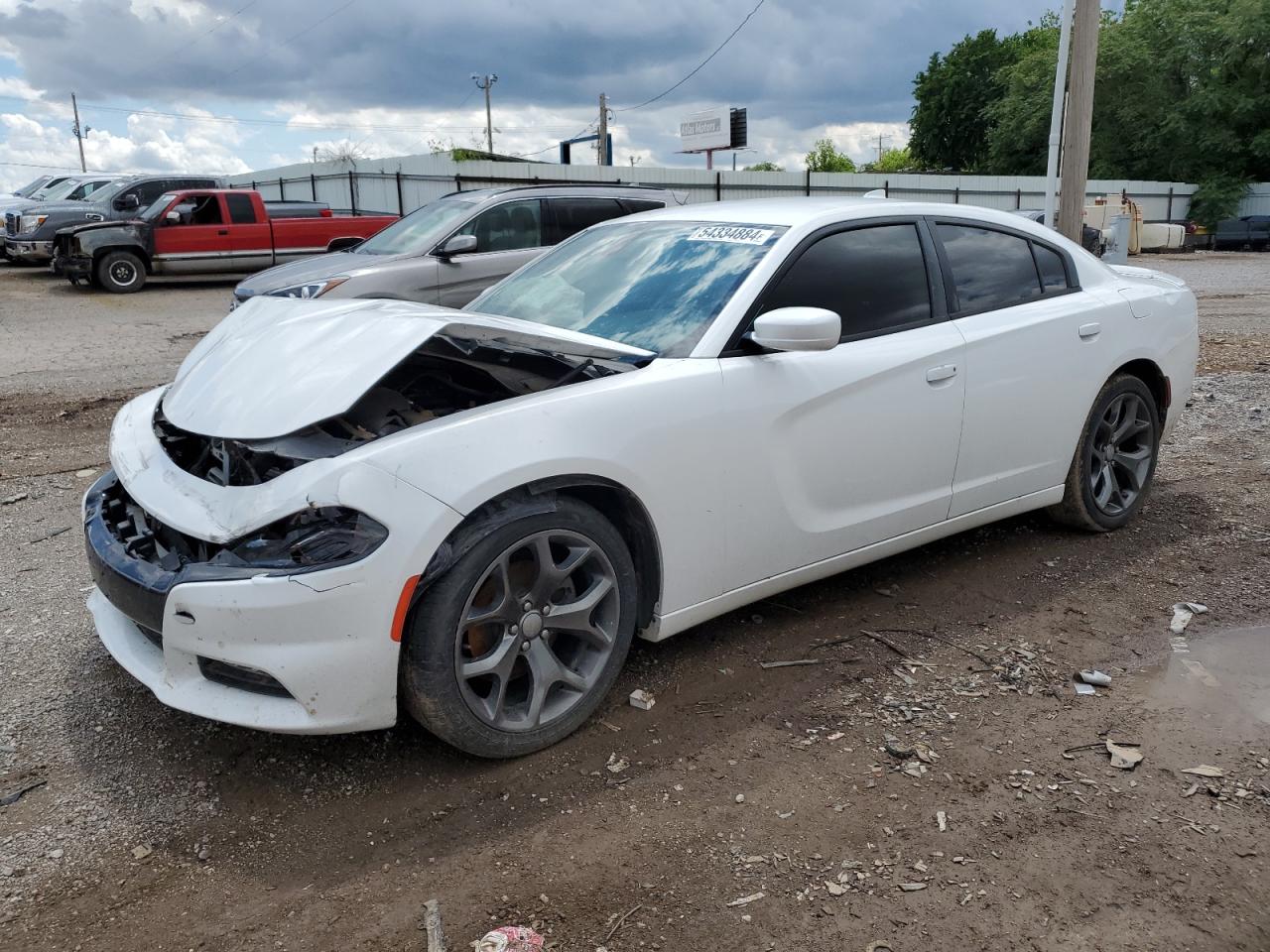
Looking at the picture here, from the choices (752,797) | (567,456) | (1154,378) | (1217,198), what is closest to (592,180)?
(1154,378)

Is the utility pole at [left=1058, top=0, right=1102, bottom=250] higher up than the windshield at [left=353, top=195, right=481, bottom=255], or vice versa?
the utility pole at [left=1058, top=0, right=1102, bottom=250]

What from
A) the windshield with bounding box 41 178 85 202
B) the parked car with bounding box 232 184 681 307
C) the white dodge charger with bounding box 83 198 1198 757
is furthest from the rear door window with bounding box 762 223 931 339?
the windshield with bounding box 41 178 85 202

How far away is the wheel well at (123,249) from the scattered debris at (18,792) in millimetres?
15983

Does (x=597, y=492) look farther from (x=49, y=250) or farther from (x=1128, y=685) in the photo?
(x=49, y=250)

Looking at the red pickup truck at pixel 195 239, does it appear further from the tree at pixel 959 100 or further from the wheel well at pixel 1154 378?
the tree at pixel 959 100

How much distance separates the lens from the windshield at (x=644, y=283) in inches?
143

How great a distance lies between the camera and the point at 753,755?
3143mm

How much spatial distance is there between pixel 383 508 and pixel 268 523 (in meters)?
0.32

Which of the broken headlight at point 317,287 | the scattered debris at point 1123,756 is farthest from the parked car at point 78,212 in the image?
the scattered debris at point 1123,756

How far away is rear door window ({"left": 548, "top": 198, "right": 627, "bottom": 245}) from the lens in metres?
10.9

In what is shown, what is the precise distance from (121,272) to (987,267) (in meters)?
16.4

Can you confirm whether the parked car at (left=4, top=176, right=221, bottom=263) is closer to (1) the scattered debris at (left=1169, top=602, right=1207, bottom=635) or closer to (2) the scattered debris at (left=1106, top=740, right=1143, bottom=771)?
(1) the scattered debris at (left=1169, top=602, right=1207, bottom=635)

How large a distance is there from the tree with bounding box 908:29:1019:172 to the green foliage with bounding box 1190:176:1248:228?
17310 mm

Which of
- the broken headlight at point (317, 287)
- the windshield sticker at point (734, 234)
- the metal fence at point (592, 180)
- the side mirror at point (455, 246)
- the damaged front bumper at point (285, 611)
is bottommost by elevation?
the damaged front bumper at point (285, 611)
